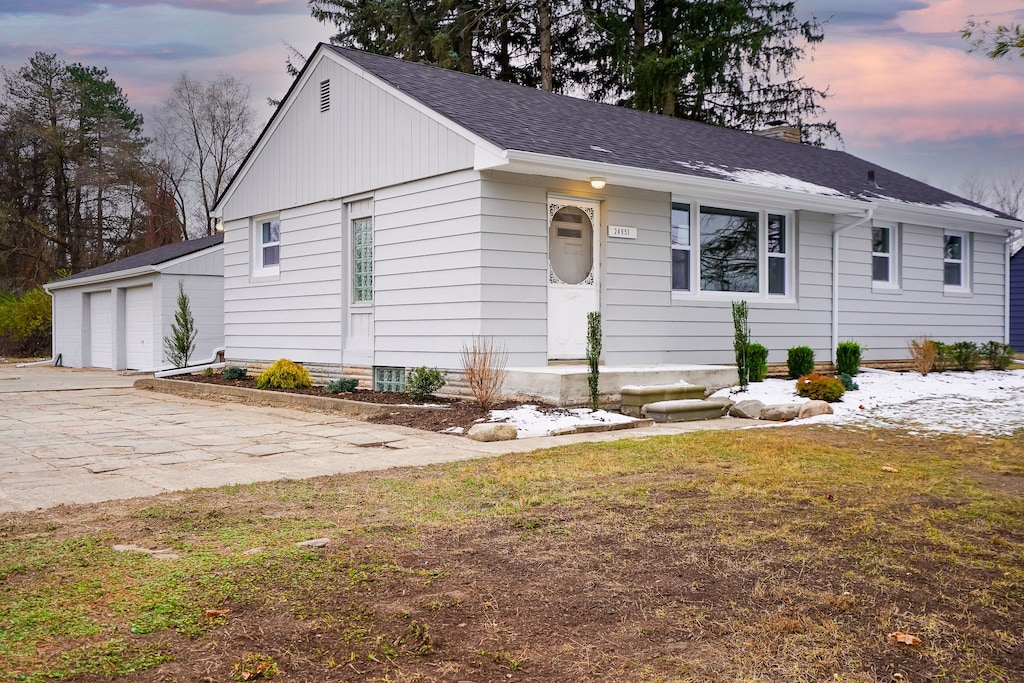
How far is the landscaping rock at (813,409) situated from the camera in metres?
9.52

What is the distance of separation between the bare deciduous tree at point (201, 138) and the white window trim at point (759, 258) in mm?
26488

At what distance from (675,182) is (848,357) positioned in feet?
14.5

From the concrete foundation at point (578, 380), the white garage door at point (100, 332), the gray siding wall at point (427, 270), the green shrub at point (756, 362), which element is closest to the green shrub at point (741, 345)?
the concrete foundation at point (578, 380)

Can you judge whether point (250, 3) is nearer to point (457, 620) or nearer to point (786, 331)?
point (786, 331)

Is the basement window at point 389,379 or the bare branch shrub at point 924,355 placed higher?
the bare branch shrub at point 924,355

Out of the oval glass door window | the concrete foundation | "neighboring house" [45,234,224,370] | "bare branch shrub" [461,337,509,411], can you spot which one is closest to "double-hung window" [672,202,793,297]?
the oval glass door window

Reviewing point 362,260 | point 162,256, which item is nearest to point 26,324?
point 162,256

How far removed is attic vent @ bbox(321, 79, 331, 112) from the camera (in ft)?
42.5

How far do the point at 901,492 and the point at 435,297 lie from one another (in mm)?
6776

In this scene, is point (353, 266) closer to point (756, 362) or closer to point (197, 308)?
point (756, 362)

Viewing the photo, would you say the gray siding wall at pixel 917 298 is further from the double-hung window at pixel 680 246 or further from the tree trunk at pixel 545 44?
the tree trunk at pixel 545 44

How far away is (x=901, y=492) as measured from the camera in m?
5.28

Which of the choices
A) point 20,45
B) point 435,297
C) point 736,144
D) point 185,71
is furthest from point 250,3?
point 435,297

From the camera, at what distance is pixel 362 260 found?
12.4 meters
